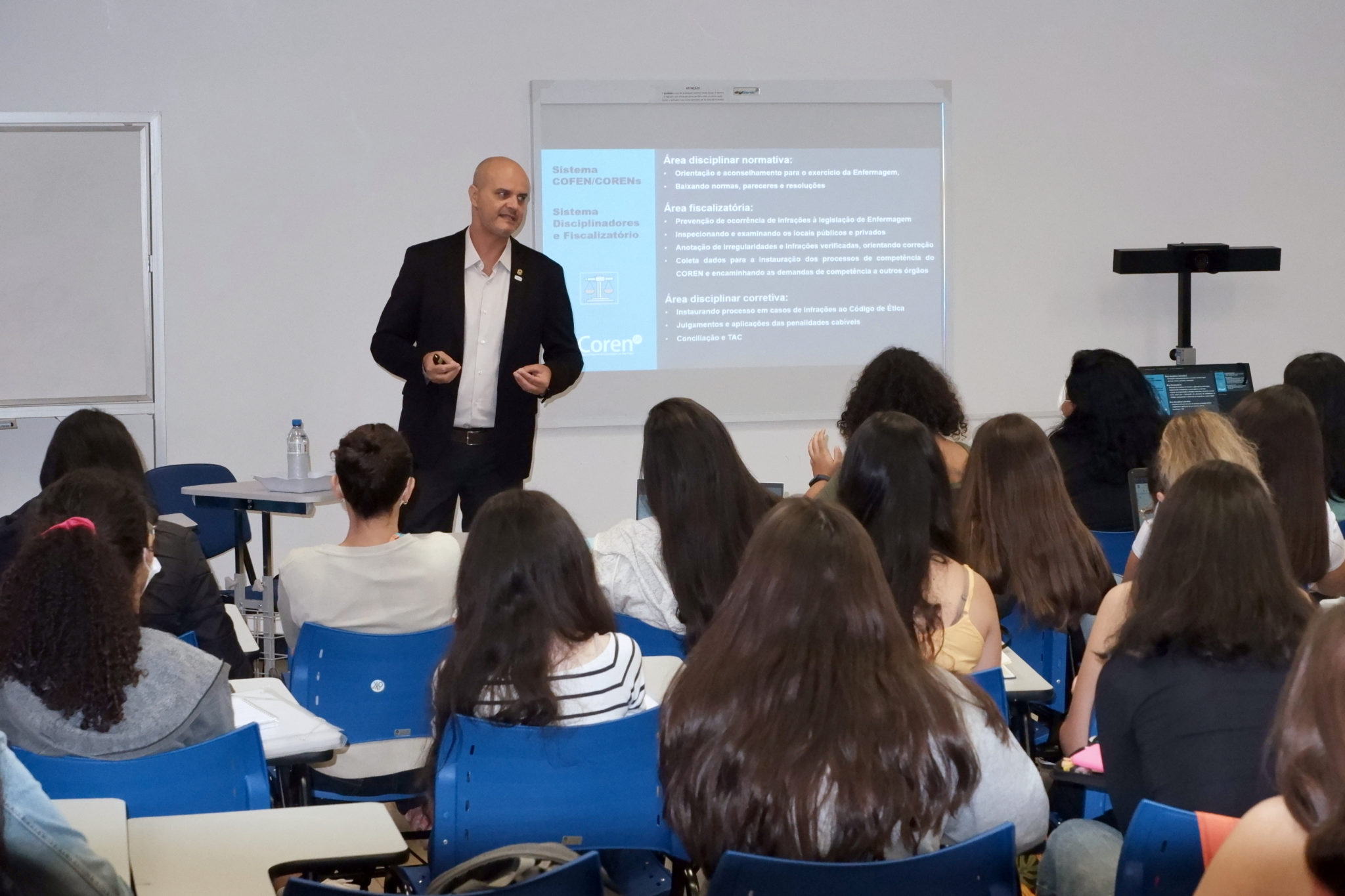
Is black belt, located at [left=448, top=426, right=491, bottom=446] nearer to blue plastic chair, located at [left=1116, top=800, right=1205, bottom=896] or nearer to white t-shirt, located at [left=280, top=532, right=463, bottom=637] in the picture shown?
white t-shirt, located at [left=280, top=532, right=463, bottom=637]

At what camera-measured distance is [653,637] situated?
299 centimetres

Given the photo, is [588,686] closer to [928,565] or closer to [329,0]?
[928,565]

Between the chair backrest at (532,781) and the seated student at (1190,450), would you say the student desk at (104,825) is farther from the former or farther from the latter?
the seated student at (1190,450)

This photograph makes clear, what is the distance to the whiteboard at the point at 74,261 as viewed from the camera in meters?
5.44

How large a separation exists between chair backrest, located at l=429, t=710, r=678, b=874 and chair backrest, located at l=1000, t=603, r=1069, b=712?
136 cm

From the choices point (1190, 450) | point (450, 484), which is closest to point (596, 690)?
point (1190, 450)

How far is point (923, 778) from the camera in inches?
63.9

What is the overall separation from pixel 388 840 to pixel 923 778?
2.47 ft

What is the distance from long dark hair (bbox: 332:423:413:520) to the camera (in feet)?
10.2

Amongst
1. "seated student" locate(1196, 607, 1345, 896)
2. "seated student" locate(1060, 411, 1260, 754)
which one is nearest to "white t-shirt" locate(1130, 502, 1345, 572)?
"seated student" locate(1060, 411, 1260, 754)

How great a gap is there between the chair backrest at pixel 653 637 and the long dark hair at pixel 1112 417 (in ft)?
5.71

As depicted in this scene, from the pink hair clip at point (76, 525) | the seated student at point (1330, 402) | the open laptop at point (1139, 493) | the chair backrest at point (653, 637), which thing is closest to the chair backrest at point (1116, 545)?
the open laptop at point (1139, 493)

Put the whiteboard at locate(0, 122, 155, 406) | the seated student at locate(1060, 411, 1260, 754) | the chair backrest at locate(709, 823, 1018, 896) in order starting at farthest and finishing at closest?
1. the whiteboard at locate(0, 122, 155, 406)
2. the seated student at locate(1060, 411, 1260, 754)
3. the chair backrest at locate(709, 823, 1018, 896)

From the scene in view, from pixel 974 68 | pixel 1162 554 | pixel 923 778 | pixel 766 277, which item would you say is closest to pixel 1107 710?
pixel 1162 554
